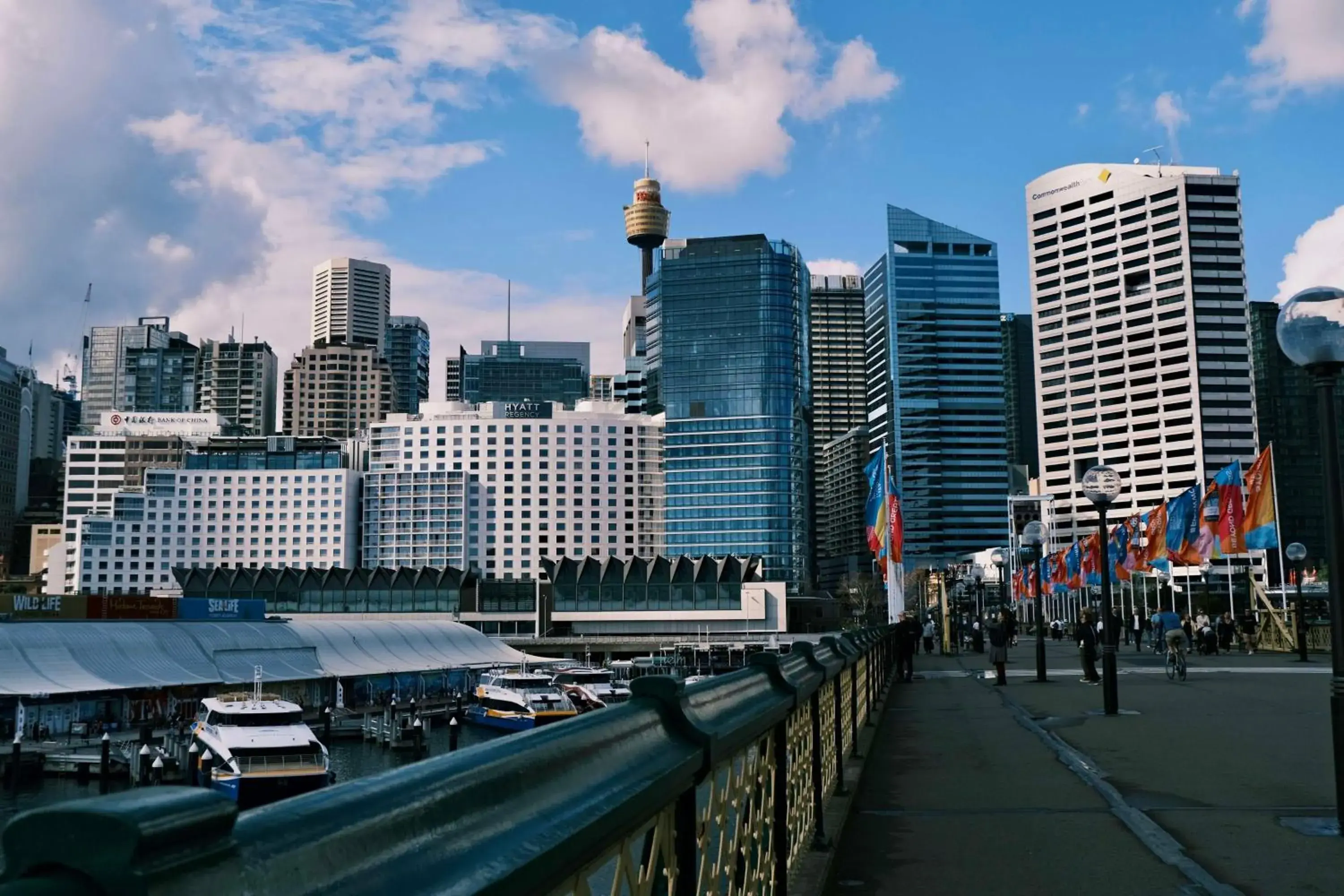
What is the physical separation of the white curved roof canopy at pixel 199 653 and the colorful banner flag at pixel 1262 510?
4982 cm

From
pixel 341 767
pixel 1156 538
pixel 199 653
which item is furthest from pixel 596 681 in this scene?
pixel 1156 538

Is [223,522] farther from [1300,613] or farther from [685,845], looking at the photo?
[685,845]

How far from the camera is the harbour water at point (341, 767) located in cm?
4328

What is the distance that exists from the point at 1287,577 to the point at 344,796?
181182 mm

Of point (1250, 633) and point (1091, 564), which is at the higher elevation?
point (1091, 564)

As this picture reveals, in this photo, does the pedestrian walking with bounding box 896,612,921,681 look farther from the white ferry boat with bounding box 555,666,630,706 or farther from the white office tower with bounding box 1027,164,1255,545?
the white office tower with bounding box 1027,164,1255,545

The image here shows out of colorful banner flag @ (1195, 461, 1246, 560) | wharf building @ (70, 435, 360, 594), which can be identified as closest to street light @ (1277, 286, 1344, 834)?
colorful banner flag @ (1195, 461, 1246, 560)

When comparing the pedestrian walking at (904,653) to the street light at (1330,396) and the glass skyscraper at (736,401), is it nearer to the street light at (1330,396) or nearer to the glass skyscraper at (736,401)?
the street light at (1330,396)

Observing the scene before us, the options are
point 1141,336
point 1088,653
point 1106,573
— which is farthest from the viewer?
point 1141,336

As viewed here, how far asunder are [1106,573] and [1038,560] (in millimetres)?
11979

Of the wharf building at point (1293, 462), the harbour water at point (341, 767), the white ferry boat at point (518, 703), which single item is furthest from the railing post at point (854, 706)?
the wharf building at point (1293, 462)

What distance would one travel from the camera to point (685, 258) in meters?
180

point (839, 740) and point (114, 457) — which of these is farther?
point (114, 457)

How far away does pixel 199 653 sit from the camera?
65.0 metres
